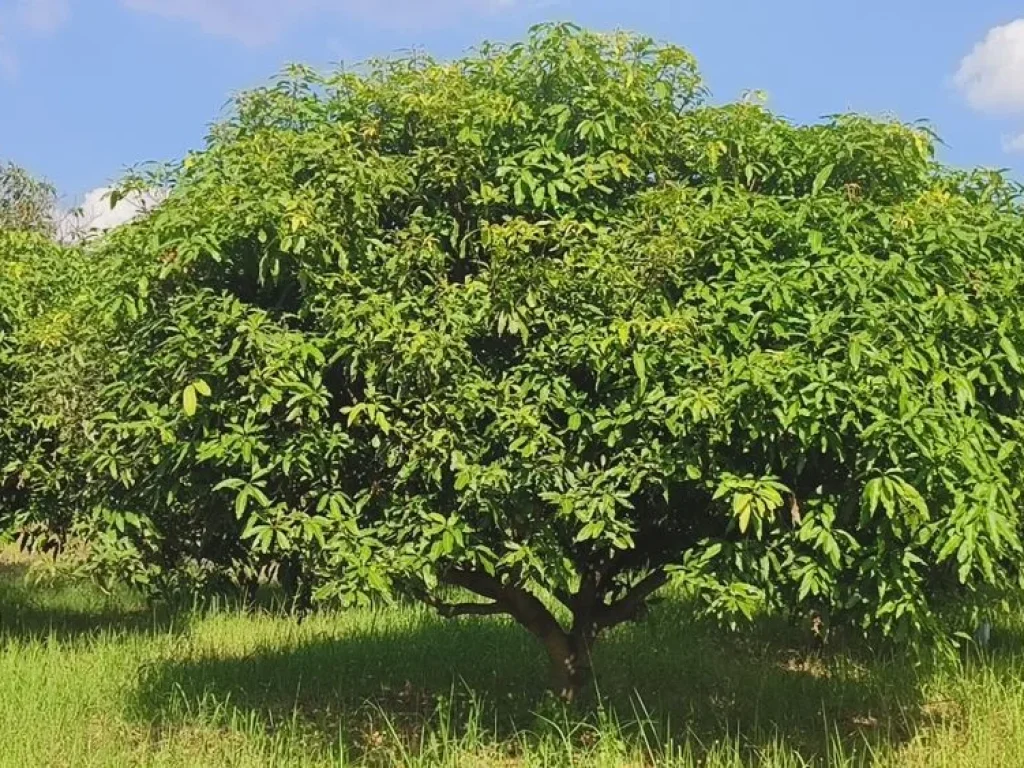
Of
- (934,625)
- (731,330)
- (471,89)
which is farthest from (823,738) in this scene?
(471,89)

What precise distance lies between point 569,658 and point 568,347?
2.24 metres

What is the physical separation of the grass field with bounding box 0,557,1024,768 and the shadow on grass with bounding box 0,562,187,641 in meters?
0.07

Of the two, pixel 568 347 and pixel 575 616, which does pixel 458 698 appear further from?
pixel 568 347

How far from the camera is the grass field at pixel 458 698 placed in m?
5.05

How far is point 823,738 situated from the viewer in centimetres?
573

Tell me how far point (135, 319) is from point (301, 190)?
3.01 feet

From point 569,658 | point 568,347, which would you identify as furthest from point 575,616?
point 568,347

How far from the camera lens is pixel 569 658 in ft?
18.5

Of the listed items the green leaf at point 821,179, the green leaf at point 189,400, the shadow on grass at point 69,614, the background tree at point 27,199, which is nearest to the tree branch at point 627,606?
the green leaf at point 821,179

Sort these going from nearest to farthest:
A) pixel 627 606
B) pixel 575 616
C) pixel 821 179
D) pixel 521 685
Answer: pixel 821 179
pixel 627 606
pixel 575 616
pixel 521 685

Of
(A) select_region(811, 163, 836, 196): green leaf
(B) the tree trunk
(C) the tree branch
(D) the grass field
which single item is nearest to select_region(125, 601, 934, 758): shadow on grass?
(D) the grass field

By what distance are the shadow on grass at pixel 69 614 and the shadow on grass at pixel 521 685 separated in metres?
1.48

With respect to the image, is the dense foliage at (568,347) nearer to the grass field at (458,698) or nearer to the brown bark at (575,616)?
the brown bark at (575,616)

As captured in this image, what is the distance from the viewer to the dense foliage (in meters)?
3.73
